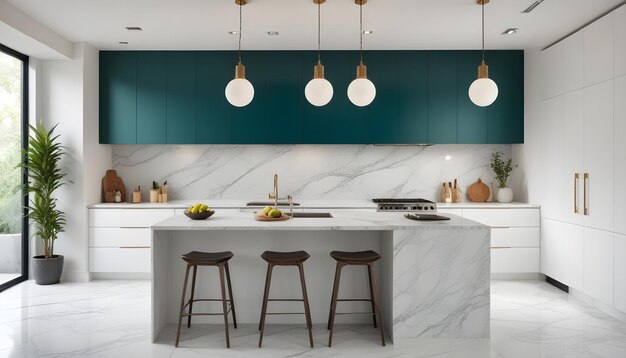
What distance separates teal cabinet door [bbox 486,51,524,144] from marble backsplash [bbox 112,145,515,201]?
0.35 m

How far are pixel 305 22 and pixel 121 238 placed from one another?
10.1 ft

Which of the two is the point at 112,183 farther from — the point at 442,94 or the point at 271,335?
the point at 442,94

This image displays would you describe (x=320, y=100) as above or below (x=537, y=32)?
below

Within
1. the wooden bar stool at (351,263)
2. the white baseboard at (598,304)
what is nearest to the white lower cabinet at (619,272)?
the white baseboard at (598,304)

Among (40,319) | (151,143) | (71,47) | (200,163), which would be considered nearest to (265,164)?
(200,163)

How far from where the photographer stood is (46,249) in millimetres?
5180

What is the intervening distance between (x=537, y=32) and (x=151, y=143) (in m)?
4.40

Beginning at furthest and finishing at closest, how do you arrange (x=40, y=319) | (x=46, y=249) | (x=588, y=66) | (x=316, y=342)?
(x=46, y=249) → (x=588, y=66) → (x=40, y=319) → (x=316, y=342)

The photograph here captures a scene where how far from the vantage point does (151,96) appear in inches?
224

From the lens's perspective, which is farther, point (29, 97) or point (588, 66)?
point (29, 97)

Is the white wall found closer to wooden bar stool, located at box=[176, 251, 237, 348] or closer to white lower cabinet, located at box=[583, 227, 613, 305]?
wooden bar stool, located at box=[176, 251, 237, 348]

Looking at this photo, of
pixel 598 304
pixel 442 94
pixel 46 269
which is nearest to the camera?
pixel 598 304

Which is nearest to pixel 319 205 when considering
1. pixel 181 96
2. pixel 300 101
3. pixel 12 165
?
pixel 300 101

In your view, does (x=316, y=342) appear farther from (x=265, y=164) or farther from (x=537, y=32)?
(x=537, y=32)
